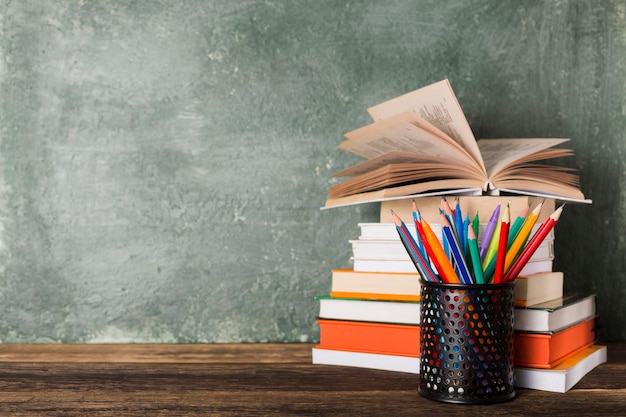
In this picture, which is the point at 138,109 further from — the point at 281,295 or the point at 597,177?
the point at 597,177

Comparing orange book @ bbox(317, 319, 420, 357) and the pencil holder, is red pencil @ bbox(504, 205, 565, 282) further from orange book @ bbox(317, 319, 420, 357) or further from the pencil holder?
orange book @ bbox(317, 319, 420, 357)

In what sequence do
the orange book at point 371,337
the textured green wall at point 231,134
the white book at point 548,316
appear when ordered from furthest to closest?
the textured green wall at point 231,134 → the orange book at point 371,337 → the white book at point 548,316

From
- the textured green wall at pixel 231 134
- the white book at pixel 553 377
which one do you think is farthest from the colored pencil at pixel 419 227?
the textured green wall at pixel 231 134

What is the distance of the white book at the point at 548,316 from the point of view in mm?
1016

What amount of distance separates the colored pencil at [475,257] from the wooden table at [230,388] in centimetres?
16

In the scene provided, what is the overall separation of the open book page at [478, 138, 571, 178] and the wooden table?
350 mm

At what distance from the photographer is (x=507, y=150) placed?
4.07ft

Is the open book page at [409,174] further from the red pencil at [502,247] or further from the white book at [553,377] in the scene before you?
the white book at [553,377]

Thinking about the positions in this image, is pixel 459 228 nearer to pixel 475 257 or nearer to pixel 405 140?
pixel 475 257

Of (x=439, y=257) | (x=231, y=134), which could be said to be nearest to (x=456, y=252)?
(x=439, y=257)

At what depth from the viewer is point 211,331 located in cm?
142

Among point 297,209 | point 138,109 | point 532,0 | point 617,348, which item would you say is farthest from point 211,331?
point 532,0

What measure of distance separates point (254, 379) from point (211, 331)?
361mm

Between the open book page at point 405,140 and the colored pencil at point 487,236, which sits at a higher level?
the open book page at point 405,140
